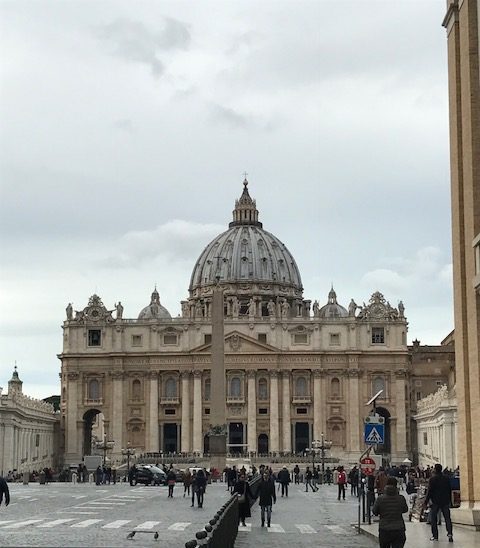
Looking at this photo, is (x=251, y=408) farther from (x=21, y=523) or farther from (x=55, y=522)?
(x=21, y=523)

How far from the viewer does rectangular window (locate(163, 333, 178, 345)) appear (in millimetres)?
132000

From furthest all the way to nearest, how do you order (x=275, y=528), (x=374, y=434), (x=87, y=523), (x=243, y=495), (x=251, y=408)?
(x=251, y=408) → (x=243, y=495) → (x=87, y=523) → (x=275, y=528) → (x=374, y=434)

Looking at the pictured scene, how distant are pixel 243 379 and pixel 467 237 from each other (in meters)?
106

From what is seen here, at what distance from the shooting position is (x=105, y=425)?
130375mm

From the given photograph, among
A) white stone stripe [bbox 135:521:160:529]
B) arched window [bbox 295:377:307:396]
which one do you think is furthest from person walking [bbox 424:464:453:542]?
arched window [bbox 295:377:307:396]

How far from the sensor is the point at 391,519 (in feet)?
56.1

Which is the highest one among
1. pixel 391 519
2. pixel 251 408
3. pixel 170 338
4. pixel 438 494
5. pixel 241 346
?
pixel 170 338

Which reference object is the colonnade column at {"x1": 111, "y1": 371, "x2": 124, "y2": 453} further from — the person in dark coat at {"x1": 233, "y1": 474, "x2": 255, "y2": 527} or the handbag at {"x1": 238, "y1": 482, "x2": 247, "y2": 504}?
the handbag at {"x1": 238, "y1": 482, "x2": 247, "y2": 504}

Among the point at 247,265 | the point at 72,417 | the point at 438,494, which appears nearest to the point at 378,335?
the point at 72,417

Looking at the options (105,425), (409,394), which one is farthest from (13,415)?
(409,394)

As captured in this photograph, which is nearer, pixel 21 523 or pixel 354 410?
pixel 21 523

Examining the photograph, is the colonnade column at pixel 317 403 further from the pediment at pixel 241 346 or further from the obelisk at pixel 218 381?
the obelisk at pixel 218 381

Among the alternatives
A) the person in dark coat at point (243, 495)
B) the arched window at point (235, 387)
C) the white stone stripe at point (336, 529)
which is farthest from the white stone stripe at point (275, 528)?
the arched window at point (235, 387)

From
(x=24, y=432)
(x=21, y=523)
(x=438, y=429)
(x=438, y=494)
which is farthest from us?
(x=24, y=432)
